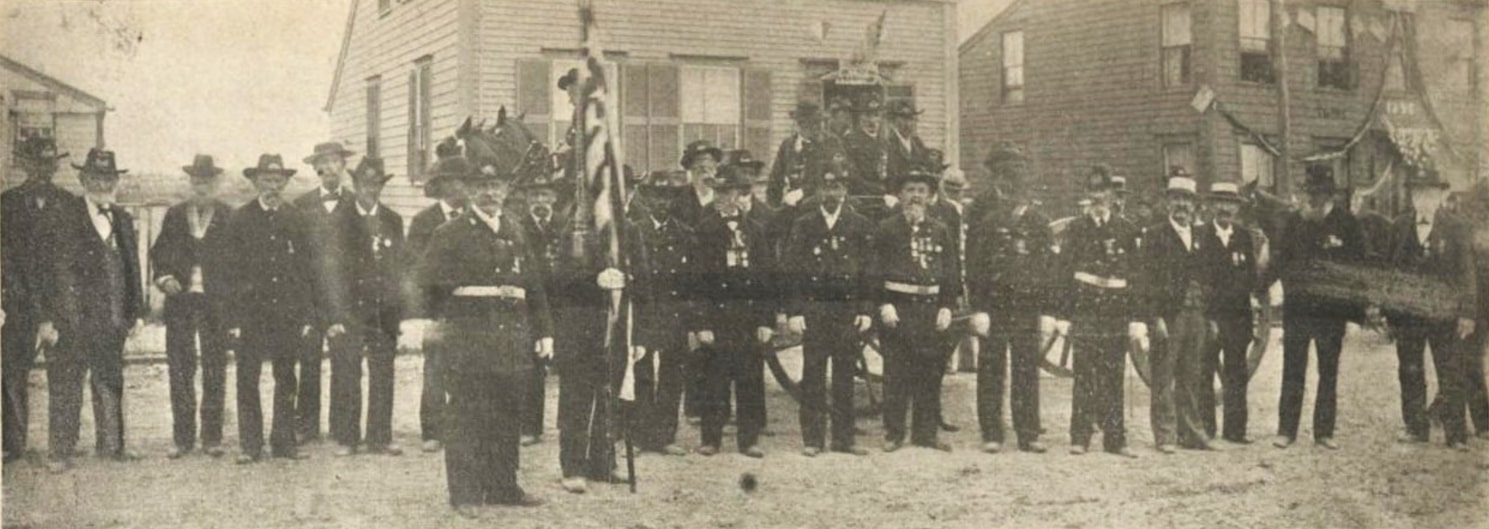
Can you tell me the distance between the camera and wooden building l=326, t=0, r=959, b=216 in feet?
13.7

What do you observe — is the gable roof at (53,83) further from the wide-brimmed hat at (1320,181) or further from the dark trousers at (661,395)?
the wide-brimmed hat at (1320,181)

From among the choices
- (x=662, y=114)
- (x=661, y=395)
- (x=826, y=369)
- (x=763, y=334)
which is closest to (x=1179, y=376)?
(x=826, y=369)

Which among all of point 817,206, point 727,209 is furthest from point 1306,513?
point 727,209

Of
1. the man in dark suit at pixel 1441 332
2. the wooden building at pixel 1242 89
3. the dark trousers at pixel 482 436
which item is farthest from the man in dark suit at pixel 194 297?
the man in dark suit at pixel 1441 332

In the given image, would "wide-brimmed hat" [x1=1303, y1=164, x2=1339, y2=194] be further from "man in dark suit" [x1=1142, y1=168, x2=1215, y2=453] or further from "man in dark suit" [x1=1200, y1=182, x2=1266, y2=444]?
"man in dark suit" [x1=1142, y1=168, x2=1215, y2=453]

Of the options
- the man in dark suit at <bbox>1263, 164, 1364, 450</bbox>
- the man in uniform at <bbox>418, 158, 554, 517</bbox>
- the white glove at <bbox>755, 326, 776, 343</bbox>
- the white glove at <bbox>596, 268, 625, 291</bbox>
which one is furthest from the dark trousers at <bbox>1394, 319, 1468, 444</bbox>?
the man in uniform at <bbox>418, 158, 554, 517</bbox>

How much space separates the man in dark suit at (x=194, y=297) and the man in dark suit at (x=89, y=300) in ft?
0.37

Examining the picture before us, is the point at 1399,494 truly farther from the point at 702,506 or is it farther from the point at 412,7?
the point at 412,7

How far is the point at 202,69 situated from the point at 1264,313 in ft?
15.7

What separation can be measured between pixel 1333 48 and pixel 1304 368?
160 centimetres

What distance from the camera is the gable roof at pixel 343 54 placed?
4031 mm

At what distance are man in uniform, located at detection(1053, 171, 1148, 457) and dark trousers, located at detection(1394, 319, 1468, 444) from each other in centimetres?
127

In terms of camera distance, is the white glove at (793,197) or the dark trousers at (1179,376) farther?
the dark trousers at (1179,376)

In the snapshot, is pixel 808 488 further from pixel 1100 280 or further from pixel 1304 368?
pixel 1304 368
